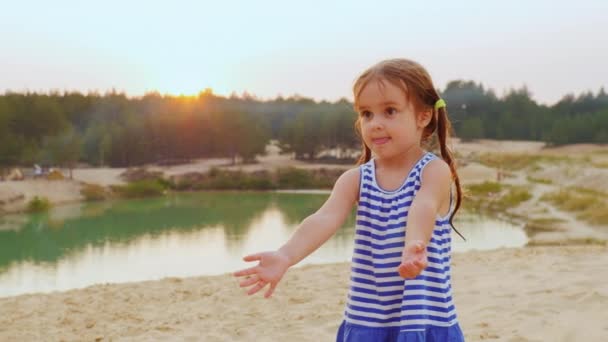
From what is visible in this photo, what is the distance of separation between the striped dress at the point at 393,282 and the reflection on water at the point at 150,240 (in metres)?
8.89

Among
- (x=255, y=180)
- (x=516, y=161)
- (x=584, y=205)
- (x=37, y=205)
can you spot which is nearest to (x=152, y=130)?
(x=255, y=180)

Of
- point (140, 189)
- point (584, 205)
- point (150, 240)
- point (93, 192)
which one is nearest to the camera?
point (150, 240)

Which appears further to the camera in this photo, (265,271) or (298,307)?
(298,307)

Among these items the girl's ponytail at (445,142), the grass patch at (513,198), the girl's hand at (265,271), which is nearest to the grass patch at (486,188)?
the grass patch at (513,198)

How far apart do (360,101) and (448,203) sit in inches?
14.4

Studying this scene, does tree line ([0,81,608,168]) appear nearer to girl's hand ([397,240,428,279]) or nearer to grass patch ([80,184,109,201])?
grass patch ([80,184,109,201])

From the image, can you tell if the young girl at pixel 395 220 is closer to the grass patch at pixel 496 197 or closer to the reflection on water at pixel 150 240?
the reflection on water at pixel 150 240

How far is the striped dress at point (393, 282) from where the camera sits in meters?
1.67

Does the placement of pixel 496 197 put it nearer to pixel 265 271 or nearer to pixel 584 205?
pixel 584 205

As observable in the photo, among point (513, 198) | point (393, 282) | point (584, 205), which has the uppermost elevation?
point (393, 282)

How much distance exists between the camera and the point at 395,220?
5.64 ft

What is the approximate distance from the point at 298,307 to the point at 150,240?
982 centimetres


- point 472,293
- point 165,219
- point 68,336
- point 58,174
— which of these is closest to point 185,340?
point 68,336

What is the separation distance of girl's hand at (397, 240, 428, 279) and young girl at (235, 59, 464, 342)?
0.09m
